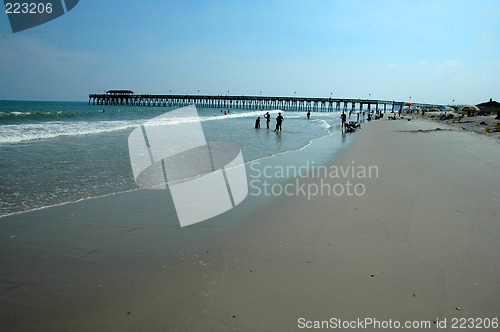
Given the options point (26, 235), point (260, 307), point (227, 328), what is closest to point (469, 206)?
point (260, 307)

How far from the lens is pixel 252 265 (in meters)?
4.02

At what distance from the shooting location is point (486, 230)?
509 centimetres

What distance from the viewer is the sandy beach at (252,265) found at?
3047 mm

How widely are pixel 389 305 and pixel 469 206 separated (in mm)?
4254

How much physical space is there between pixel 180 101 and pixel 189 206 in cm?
12763

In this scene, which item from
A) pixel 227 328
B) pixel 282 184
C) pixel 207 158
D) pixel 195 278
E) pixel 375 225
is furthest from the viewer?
pixel 207 158

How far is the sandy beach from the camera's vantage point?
10.00 ft

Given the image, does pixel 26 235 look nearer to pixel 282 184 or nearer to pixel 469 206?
pixel 282 184

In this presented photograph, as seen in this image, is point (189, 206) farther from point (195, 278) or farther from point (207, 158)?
point (207, 158)

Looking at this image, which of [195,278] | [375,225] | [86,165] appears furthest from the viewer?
[86,165]

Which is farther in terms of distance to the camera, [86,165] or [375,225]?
[86,165]

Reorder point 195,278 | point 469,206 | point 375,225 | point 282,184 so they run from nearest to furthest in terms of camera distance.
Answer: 1. point 195,278
2. point 375,225
3. point 469,206
4. point 282,184

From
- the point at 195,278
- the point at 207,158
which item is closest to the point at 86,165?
the point at 207,158

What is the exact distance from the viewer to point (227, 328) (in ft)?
9.36
